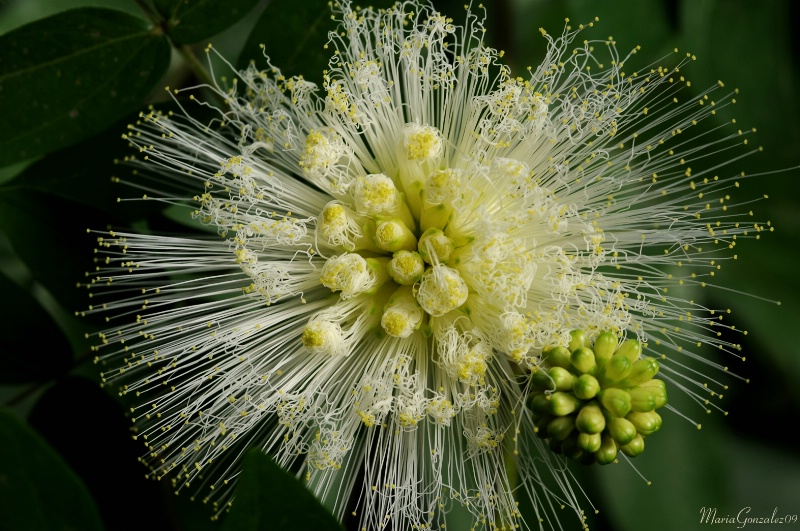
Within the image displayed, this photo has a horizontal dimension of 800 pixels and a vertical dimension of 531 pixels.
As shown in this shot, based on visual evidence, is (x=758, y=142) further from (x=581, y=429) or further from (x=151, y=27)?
(x=151, y=27)

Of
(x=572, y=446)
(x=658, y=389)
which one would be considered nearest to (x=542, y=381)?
(x=572, y=446)

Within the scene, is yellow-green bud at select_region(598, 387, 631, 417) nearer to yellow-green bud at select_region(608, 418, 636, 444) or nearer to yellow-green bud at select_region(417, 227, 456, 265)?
yellow-green bud at select_region(608, 418, 636, 444)

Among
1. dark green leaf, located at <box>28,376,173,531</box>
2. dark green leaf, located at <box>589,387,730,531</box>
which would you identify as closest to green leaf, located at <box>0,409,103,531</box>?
dark green leaf, located at <box>28,376,173,531</box>

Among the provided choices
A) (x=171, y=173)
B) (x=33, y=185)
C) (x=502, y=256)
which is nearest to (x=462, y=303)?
(x=502, y=256)

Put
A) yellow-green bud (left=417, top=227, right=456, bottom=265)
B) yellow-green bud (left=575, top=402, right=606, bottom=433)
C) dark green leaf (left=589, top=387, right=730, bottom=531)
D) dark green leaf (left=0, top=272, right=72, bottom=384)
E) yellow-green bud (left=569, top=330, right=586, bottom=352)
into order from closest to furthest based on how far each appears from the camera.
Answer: yellow-green bud (left=575, top=402, right=606, bottom=433), yellow-green bud (left=569, top=330, right=586, bottom=352), yellow-green bud (left=417, top=227, right=456, bottom=265), dark green leaf (left=0, top=272, right=72, bottom=384), dark green leaf (left=589, top=387, right=730, bottom=531)

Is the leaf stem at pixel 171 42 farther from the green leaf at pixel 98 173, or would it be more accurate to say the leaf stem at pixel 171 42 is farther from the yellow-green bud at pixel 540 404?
the yellow-green bud at pixel 540 404

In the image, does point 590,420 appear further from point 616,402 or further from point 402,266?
point 402,266

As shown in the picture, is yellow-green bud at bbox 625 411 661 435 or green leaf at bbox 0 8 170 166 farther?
green leaf at bbox 0 8 170 166
